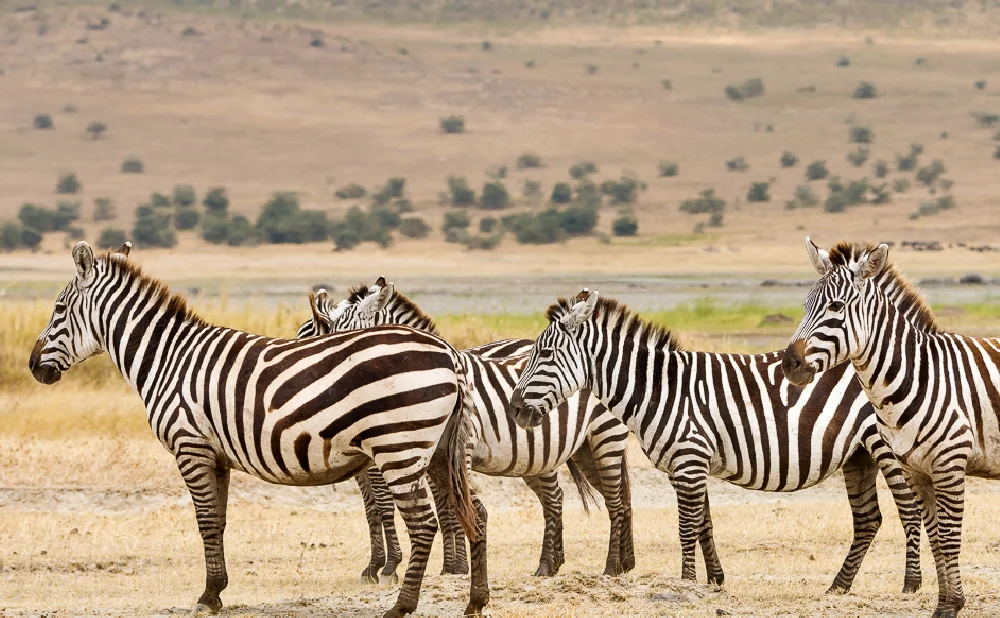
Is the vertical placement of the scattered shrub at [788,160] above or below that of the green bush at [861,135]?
below

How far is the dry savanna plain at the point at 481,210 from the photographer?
11289 millimetres

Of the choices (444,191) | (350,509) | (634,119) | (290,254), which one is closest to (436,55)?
(634,119)

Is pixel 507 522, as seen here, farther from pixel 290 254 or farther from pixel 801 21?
pixel 801 21

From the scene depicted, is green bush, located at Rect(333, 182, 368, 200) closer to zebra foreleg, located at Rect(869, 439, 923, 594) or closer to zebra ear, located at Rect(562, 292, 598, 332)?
zebra ear, located at Rect(562, 292, 598, 332)

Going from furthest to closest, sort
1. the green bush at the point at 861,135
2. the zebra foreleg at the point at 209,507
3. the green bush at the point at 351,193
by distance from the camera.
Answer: the green bush at the point at 861,135 → the green bush at the point at 351,193 → the zebra foreleg at the point at 209,507

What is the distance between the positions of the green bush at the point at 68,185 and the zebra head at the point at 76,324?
51.6 metres

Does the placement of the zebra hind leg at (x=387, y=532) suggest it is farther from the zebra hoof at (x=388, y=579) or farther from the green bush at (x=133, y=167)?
the green bush at (x=133, y=167)

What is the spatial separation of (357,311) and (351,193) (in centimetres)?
4975

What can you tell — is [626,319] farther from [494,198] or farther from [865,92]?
[865,92]

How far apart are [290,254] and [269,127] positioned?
23.9 metres

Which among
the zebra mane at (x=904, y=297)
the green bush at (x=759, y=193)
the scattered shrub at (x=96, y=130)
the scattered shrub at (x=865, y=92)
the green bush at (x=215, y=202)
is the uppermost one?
the scattered shrub at (x=865, y=92)

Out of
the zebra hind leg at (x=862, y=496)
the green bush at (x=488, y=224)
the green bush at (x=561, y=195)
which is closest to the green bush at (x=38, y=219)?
the green bush at (x=488, y=224)

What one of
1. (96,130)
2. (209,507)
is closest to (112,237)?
(96,130)

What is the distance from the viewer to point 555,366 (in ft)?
32.1
